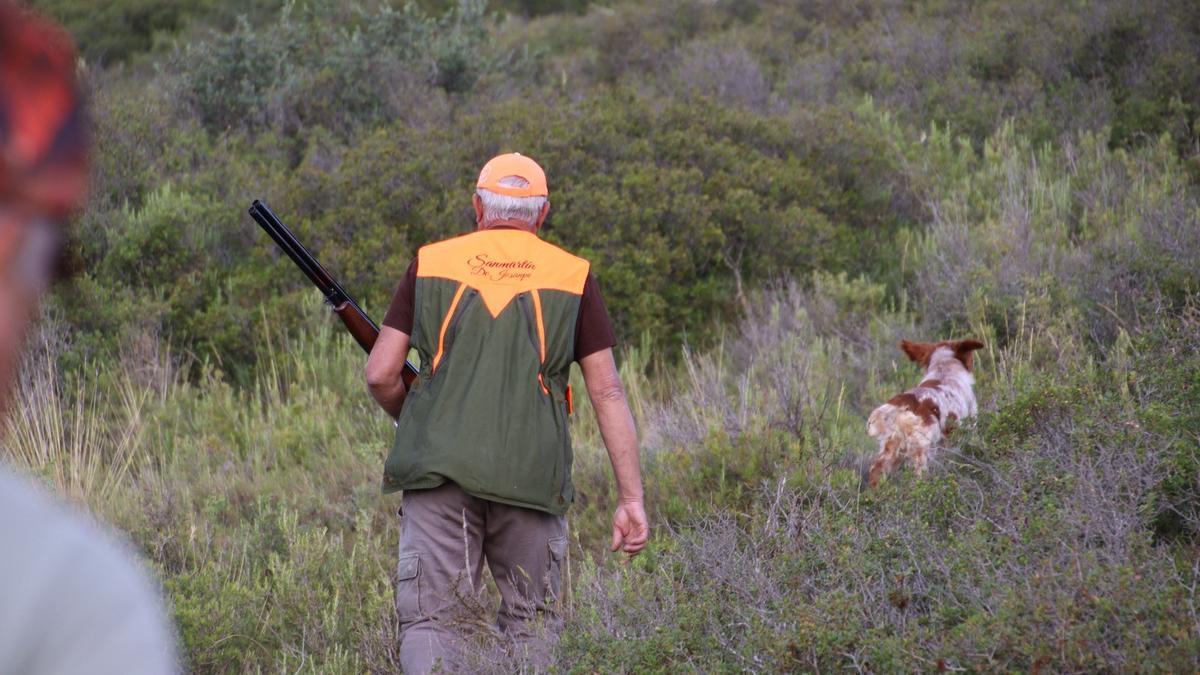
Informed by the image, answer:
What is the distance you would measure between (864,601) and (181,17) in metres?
17.8

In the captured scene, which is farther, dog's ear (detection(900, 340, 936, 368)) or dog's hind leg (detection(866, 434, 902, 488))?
dog's ear (detection(900, 340, 936, 368))

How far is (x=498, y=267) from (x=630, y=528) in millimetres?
996

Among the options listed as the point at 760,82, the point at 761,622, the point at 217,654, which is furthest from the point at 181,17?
the point at 761,622

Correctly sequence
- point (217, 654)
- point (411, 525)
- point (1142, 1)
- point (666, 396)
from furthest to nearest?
point (1142, 1) < point (666, 396) < point (217, 654) < point (411, 525)

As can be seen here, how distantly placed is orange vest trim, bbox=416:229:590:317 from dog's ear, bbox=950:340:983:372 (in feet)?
8.21

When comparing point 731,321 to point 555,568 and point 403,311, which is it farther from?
point 403,311

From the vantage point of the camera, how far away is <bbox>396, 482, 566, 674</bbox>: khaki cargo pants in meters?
4.23

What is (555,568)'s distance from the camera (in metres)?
4.41

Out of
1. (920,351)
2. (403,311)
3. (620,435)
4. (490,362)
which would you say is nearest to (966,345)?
(920,351)

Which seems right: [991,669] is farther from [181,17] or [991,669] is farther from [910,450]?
[181,17]

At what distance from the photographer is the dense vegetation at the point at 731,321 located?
388 centimetres

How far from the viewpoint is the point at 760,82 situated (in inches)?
529

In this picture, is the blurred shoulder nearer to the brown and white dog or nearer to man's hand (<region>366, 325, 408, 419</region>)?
man's hand (<region>366, 325, 408, 419</region>)

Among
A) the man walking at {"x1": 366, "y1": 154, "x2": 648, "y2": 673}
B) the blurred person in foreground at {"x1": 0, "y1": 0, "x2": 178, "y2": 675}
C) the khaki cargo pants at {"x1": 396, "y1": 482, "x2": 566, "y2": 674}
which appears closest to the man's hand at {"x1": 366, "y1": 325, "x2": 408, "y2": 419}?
the man walking at {"x1": 366, "y1": 154, "x2": 648, "y2": 673}
